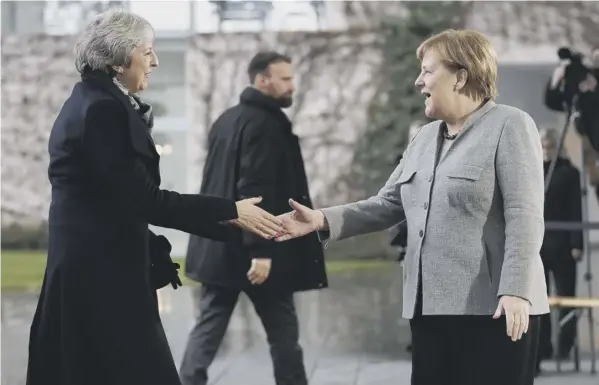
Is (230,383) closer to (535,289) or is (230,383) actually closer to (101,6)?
(101,6)

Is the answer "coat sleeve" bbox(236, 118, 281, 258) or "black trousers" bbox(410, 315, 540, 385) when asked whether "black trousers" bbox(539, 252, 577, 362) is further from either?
"black trousers" bbox(410, 315, 540, 385)

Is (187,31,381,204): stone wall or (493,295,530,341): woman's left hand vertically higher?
(187,31,381,204): stone wall

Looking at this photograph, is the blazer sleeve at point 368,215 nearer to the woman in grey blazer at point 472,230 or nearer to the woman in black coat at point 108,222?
the woman in grey blazer at point 472,230

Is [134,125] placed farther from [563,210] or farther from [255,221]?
[563,210]

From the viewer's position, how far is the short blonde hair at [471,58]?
2.25m

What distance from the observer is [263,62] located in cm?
399

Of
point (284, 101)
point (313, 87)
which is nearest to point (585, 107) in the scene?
point (313, 87)

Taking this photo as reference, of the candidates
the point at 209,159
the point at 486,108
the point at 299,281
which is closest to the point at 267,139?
the point at 209,159

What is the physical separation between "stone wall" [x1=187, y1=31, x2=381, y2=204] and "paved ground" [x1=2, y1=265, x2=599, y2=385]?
481 millimetres

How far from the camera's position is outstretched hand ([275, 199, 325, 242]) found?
2545 millimetres

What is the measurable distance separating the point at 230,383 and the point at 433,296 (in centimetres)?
212

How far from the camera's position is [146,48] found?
238 cm

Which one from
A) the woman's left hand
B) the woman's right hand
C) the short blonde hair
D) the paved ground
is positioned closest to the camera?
the woman's left hand

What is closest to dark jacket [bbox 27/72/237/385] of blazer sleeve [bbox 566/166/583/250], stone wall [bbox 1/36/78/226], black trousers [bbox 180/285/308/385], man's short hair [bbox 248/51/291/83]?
black trousers [bbox 180/285/308/385]
